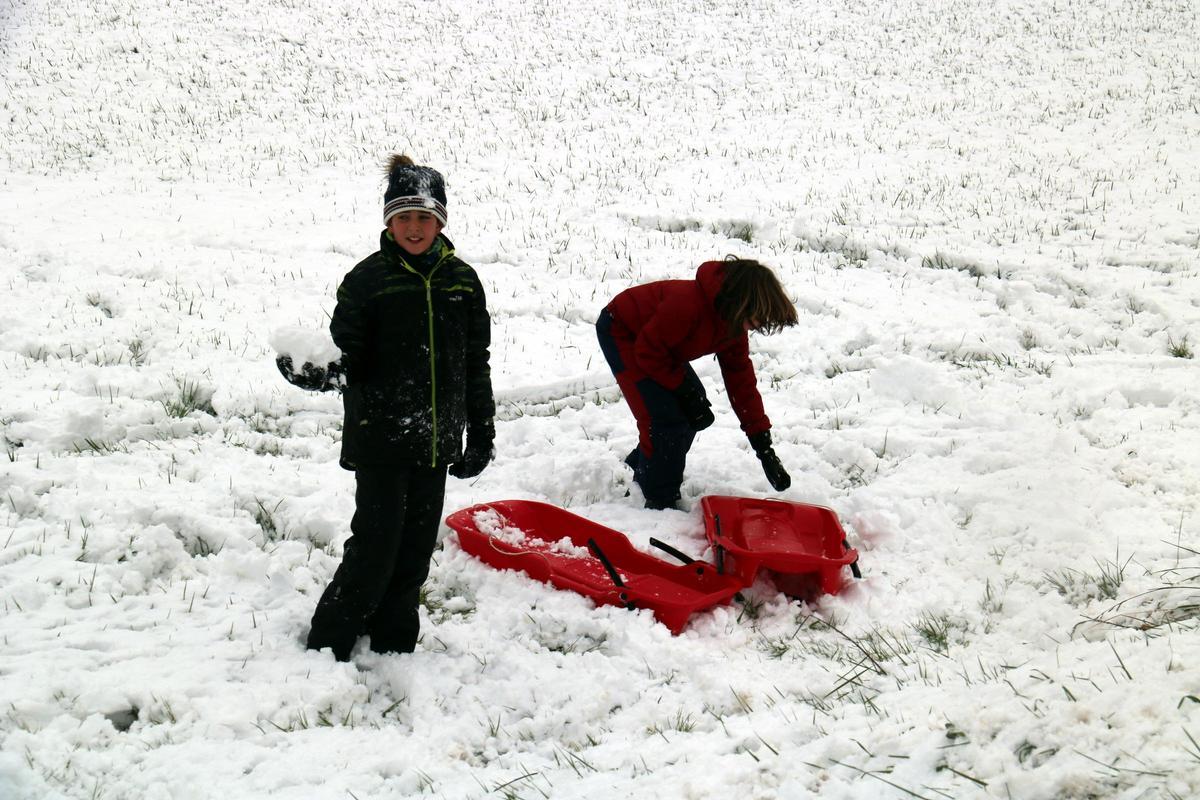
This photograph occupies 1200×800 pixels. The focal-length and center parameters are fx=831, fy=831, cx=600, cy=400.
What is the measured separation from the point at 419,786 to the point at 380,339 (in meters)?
1.66

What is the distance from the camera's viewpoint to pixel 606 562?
4.31 m

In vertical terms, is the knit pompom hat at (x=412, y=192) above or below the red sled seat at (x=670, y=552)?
above

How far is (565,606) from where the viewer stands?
13.3 feet

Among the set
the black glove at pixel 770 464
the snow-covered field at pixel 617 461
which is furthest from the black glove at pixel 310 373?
the black glove at pixel 770 464

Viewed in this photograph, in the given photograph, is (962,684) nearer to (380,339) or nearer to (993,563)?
(993,563)

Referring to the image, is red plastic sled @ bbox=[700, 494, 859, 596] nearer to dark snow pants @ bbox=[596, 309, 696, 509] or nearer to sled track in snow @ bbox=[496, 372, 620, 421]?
dark snow pants @ bbox=[596, 309, 696, 509]

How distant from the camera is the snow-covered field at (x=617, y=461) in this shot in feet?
9.55

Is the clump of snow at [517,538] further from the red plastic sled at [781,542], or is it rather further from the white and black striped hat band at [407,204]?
the white and black striped hat band at [407,204]

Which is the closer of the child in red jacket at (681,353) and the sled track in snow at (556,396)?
the child in red jacket at (681,353)

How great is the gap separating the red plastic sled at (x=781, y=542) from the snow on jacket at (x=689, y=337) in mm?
487

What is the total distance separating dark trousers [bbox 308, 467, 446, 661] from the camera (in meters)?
3.41

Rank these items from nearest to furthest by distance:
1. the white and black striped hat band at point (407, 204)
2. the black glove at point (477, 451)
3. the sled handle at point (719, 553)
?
the white and black striped hat band at point (407, 204) → the black glove at point (477, 451) → the sled handle at point (719, 553)

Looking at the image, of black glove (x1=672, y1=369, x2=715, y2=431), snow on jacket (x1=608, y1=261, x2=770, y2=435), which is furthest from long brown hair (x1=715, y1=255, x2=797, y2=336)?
black glove (x1=672, y1=369, x2=715, y2=431)

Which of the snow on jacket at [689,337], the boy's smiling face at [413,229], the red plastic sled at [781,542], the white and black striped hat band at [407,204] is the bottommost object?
the red plastic sled at [781,542]
